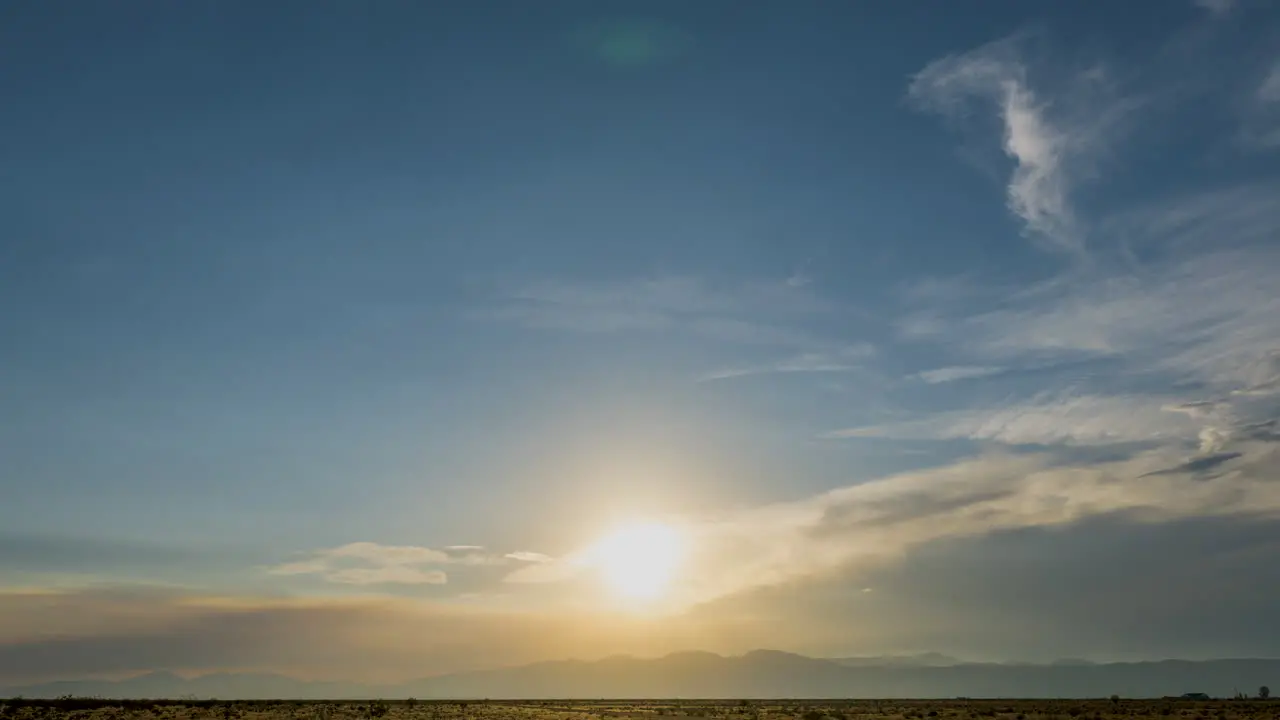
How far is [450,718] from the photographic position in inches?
3809

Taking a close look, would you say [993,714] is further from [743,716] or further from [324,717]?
[324,717]

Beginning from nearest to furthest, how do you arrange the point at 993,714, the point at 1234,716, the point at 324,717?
the point at 324,717 → the point at 1234,716 → the point at 993,714

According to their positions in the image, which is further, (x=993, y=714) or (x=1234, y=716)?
(x=993, y=714)

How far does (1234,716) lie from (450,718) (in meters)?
81.9

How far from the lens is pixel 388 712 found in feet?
372

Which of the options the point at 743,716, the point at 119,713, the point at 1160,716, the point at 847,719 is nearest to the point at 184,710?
the point at 119,713

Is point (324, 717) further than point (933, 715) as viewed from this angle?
No

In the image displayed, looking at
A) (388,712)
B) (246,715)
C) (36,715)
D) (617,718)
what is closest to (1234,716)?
(617,718)

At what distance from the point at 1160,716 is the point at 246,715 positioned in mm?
97001

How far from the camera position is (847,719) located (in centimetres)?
9781

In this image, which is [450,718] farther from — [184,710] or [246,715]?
[184,710]

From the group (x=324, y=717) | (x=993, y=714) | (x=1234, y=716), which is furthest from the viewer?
(x=993, y=714)

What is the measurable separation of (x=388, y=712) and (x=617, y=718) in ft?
104

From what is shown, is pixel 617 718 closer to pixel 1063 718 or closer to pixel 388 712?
pixel 388 712
